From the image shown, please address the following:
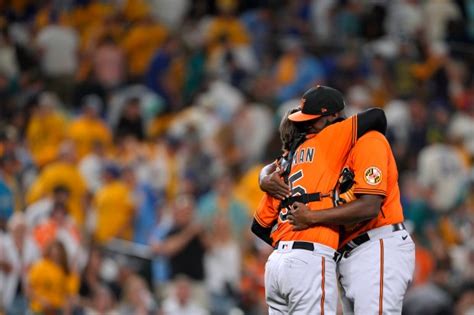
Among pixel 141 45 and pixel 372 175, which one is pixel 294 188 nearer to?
pixel 372 175

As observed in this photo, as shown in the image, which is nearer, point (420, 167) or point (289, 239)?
point (289, 239)

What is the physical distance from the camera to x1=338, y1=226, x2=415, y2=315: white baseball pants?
6.67 metres

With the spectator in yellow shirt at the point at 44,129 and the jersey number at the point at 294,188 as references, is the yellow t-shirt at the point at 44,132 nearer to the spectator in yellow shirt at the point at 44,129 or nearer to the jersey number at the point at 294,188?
the spectator in yellow shirt at the point at 44,129

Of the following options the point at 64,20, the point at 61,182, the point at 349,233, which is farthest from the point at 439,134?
the point at 349,233

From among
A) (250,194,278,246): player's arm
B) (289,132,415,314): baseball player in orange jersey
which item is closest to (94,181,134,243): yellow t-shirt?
(250,194,278,246): player's arm

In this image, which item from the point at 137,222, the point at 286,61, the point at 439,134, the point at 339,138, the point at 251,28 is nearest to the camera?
the point at 339,138

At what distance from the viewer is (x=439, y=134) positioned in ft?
47.5

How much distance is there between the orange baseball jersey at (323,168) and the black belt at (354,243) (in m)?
0.16

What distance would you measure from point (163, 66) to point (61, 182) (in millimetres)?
3759

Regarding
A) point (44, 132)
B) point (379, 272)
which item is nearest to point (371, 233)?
point (379, 272)

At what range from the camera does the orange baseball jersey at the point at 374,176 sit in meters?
6.58

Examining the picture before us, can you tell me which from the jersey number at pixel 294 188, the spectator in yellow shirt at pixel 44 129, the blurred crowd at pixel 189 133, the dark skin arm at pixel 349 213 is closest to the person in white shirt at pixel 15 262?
the blurred crowd at pixel 189 133

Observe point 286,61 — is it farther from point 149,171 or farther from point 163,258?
point 163,258

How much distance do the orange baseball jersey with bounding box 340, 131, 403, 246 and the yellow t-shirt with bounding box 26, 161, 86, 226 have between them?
669 centimetres
